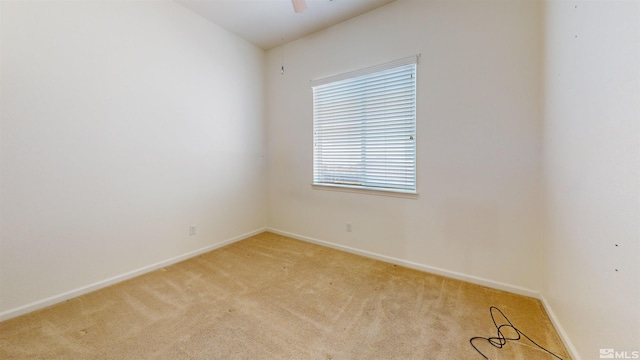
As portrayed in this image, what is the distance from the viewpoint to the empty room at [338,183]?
1.35 metres

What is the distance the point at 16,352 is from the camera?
141 cm

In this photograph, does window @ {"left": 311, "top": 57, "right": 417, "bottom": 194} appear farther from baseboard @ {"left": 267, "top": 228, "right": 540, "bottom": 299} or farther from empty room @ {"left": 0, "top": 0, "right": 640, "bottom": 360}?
baseboard @ {"left": 267, "top": 228, "right": 540, "bottom": 299}

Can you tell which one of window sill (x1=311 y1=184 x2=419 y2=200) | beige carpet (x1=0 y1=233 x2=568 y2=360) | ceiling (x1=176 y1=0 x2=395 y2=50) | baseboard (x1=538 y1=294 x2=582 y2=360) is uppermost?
ceiling (x1=176 y1=0 x2=395 y2=50)

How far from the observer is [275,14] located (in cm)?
275

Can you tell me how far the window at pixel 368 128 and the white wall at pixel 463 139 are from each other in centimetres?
12

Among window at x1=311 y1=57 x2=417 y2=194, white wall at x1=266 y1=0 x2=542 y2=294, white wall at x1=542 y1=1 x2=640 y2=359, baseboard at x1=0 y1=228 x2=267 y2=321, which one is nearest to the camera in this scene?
white wall at x1=542 y1=1 x2=640 y2=359

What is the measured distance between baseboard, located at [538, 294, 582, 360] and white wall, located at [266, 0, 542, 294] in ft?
0.62

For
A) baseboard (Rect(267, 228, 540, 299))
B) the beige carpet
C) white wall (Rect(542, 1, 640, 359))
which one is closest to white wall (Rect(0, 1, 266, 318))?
the beige carpet

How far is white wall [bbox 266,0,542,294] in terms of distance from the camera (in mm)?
1941

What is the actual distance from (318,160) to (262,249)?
1414 mm

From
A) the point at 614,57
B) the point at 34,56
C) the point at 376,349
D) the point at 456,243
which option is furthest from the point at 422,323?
the point at 34,56

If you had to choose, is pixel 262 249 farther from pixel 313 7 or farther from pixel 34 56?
pixel 313 7

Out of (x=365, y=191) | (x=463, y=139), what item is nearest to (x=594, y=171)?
(x=463, y=139)

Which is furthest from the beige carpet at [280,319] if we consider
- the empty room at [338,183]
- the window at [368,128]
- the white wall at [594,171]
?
the window at [368,128]
